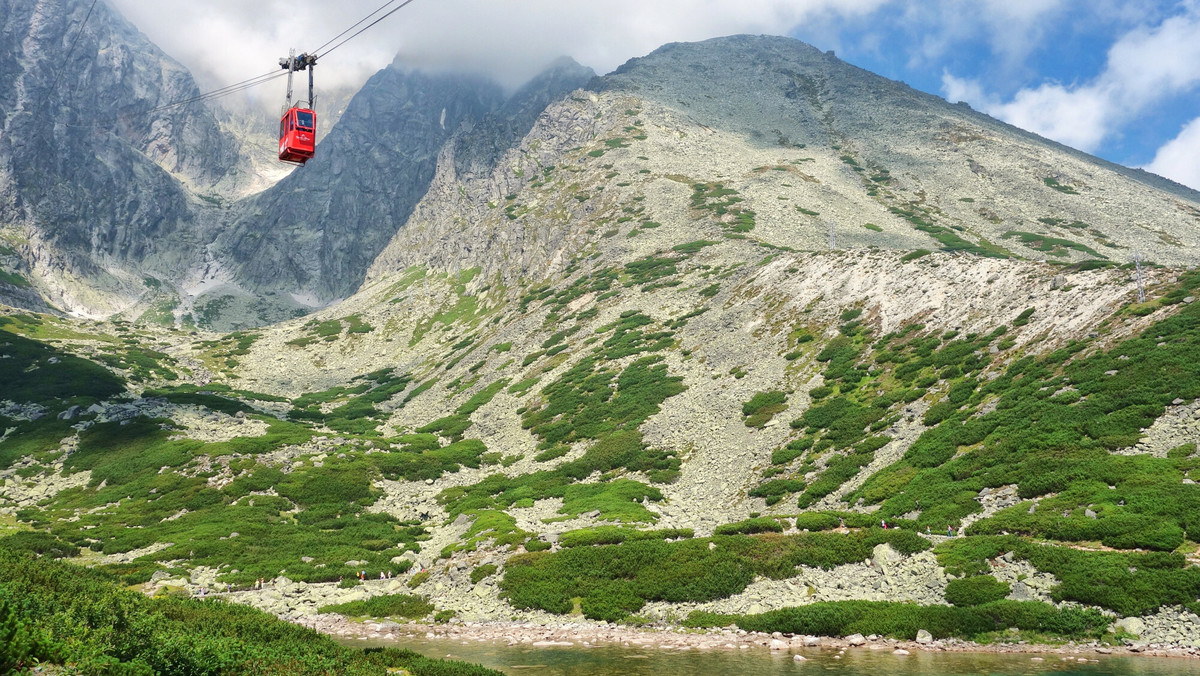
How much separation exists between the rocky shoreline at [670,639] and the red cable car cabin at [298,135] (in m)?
28.4

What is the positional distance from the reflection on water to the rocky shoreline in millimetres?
509

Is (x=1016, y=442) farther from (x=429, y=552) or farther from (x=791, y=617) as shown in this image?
(x=429, y=552)

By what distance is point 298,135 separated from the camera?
40688 millimetres

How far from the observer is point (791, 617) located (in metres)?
24.6

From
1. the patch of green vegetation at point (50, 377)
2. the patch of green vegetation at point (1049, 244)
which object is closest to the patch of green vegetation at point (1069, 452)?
the patch of green vegetation at point (1049, 244)

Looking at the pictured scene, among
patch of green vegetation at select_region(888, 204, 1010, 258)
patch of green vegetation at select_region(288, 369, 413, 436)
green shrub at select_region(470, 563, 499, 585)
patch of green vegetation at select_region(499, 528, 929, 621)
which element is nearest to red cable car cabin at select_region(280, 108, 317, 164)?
green shrub at select_region(470, 563, 499, 585)

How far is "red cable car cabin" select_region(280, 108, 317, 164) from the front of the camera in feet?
133

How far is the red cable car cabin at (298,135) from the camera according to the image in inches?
1596

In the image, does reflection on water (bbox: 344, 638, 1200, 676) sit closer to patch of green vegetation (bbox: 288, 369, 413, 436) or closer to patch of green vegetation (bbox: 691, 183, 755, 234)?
patch of green vegetation (bbox: 288, 369, 413, 436)

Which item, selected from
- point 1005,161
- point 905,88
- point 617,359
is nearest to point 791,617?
→ point 617,359

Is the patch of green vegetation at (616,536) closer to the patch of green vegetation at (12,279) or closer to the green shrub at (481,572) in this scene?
the green shrub at (481,572)

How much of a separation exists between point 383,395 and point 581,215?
178 feet

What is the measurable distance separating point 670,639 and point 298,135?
36.9m

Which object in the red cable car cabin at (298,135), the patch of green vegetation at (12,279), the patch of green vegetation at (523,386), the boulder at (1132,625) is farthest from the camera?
the patch of green vegetation at (12,279)
